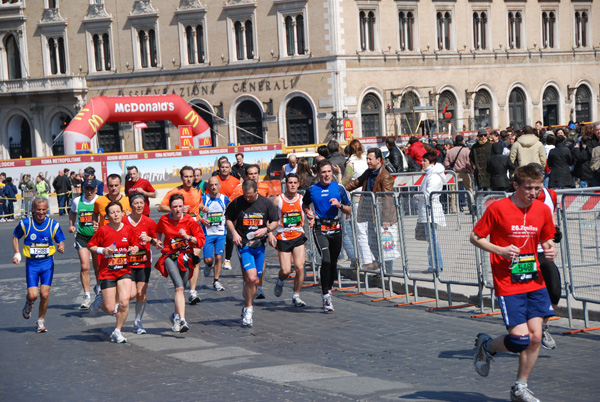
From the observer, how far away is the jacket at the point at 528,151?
61.4 feet

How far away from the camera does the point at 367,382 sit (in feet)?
28.0

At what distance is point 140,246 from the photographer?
1152 cm

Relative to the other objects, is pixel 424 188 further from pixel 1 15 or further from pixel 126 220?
pixel 1 15

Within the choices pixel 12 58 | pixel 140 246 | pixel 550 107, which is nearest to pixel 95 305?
pixel 140 246

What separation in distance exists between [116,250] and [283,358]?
2638 mm

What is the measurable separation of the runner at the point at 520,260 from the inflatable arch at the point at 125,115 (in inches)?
1358

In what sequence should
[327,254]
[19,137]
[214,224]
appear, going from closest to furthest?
[327,254]
[214,224]
[19,137]

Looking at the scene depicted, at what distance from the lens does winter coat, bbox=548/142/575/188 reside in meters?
18.8

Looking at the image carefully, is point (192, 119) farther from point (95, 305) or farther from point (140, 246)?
point (140, 246)

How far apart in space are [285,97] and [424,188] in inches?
1403

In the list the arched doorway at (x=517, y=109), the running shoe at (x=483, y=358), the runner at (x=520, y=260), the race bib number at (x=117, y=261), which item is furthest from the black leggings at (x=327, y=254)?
the arched doorway at (x=517, y=109)

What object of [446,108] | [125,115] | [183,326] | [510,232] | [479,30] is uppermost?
[479,30]

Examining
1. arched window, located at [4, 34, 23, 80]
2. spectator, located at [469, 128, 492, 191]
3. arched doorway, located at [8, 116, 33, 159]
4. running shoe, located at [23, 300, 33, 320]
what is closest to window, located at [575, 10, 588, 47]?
arched doorway, located at [8, 116, 33, 159]

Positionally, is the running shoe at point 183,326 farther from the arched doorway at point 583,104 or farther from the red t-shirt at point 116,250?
the arched doorway at point 583,104
